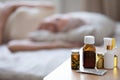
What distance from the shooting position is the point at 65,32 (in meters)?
2.23

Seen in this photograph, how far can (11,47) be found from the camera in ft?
6.97

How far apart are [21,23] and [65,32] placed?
0.45 m

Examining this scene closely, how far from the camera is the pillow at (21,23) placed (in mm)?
2447

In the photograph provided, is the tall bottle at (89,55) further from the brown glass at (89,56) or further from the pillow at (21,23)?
the pillow at (21,23)

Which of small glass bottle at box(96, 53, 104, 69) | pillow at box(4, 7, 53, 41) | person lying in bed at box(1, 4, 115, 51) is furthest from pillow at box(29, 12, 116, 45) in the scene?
small glass bottle at box(96, 53, 104, 69)

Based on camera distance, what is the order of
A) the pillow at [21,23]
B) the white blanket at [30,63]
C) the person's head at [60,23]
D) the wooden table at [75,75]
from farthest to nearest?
the pillow at [21,23] → the person's head at [60,23] → the white blanket at [30,63] → the wooden table at [75,75]

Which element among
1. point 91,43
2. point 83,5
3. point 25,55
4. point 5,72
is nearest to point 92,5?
point 83,5

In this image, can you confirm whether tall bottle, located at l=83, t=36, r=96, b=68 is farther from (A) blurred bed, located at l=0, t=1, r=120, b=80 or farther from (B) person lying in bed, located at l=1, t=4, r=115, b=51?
(B) person lying in bed, located at l=1, t=4, r=115, b=51

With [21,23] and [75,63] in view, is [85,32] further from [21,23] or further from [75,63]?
[75,63]

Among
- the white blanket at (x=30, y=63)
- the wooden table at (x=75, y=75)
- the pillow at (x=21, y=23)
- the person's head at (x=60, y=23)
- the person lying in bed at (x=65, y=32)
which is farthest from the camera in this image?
the pillow at (x=21, y=23)

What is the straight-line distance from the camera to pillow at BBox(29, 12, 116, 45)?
212 cm

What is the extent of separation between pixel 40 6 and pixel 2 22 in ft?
1.25

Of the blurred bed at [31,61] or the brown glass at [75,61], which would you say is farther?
the blurred bed at [31,61]

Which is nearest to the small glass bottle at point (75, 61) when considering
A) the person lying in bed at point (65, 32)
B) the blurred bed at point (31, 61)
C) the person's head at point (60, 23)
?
the blurred bed at point (31, 61)
